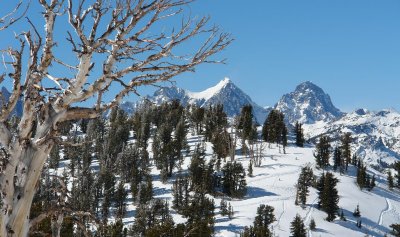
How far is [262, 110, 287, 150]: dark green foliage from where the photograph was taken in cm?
10569

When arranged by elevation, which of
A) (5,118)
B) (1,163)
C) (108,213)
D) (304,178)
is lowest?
(108,213)

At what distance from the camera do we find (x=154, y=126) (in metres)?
118

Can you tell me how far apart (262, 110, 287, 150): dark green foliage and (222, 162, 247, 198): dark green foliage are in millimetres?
30647

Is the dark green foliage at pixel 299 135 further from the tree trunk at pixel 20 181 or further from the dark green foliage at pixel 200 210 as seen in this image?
the tree trunk at pixel 20 181

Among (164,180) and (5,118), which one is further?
(164,180)

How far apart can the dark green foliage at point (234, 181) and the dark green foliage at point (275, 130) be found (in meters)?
30.6

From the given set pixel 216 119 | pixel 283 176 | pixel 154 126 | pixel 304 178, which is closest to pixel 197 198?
pixel 304 178

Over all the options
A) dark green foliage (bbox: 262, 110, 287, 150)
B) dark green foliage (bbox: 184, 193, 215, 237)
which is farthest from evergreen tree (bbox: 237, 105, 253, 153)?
dark green foliage (bbox: 184, 193, 215, 237)

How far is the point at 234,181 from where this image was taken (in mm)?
73062

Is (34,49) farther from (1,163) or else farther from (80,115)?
(1,163)

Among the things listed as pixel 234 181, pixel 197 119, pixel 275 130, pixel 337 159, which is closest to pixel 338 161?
pixel 337 159

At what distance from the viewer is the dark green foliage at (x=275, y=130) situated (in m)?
106

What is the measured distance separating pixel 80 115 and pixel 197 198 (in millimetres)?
58009

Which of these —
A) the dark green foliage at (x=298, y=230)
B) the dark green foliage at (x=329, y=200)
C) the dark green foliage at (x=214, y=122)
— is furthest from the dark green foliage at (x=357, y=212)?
the dark green foliage at (x=214, y=122)
